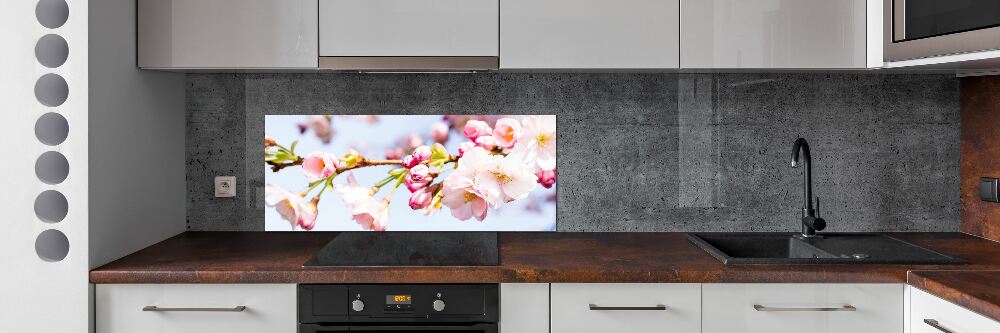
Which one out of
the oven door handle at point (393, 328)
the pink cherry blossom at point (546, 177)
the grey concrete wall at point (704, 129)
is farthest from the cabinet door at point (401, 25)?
the oven door handle at point (393, 328)

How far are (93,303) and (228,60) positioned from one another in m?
0.74

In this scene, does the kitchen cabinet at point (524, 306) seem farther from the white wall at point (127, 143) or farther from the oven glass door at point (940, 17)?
the oven glass door at point (940, 17)

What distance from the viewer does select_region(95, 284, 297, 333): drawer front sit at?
6.11 feet

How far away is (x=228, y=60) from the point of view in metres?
2.12

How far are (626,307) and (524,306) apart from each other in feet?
0.84

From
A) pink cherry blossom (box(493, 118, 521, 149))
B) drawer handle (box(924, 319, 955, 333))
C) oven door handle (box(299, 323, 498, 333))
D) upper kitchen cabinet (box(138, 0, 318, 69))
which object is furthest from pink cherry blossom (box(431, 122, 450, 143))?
drawer handle (box(924, 319, 955, 333))

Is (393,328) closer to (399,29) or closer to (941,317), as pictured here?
(399,29)
